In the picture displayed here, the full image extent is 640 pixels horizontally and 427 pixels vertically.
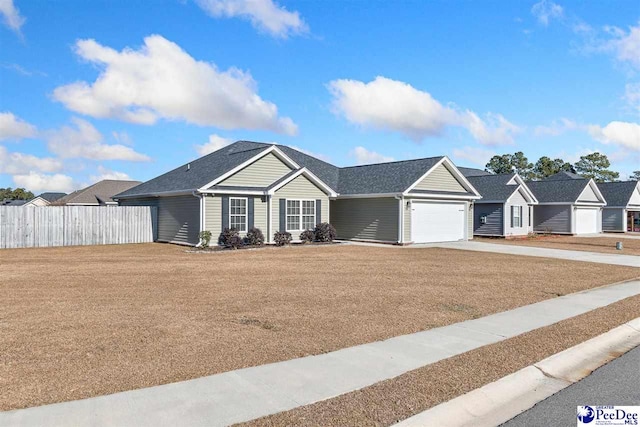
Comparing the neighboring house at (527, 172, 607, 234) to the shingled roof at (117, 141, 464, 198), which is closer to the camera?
the shingled roof at (117, 141, 464, 198)

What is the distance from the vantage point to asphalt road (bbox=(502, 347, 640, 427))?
4531 millimetres

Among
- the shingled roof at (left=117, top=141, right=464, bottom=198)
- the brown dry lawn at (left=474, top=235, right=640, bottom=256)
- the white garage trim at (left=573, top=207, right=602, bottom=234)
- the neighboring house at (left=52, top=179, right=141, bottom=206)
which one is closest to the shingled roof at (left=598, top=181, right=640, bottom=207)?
the white garage trim at (left=573, top=207, right=602, bottom=234)

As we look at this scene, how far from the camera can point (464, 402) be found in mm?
4746

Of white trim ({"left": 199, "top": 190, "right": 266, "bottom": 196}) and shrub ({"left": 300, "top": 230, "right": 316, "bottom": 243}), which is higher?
white trim ({"left": 199, "top": 190, "right": 266, "bottom": 196})

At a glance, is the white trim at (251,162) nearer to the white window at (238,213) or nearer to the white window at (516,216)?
the white window at (238,213)

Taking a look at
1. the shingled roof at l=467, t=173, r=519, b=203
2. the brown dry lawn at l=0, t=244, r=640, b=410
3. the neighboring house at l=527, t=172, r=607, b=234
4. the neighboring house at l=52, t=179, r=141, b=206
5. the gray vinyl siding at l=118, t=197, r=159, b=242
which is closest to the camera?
the brown dry lawn at l=0, t=244, r=640, b=410

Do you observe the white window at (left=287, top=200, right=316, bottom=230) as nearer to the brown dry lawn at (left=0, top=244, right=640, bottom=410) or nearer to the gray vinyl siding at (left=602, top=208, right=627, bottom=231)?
the brown dry lawn at (left=0, top=244, right=640, bottom=410)

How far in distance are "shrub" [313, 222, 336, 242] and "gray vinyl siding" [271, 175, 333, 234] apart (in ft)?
1.96

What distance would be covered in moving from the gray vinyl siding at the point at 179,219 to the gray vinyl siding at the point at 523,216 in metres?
21.0

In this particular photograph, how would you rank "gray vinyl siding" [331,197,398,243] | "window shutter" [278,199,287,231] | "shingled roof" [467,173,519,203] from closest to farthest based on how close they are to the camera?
"window shutter" [278,199,287,231]
"gray vinyl siding" [331,197,398,243]
"shingled roof" [467,173,519,203]

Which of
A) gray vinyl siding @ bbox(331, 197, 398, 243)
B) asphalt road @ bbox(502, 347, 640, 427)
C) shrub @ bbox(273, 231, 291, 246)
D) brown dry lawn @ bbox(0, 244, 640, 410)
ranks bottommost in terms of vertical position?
asphalt road @ bbox(502, 347, 640, 427)

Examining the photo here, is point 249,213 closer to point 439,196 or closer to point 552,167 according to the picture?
point 439,196

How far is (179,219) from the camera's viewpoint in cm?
2420

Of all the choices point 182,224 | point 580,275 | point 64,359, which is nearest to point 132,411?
point 64,359
